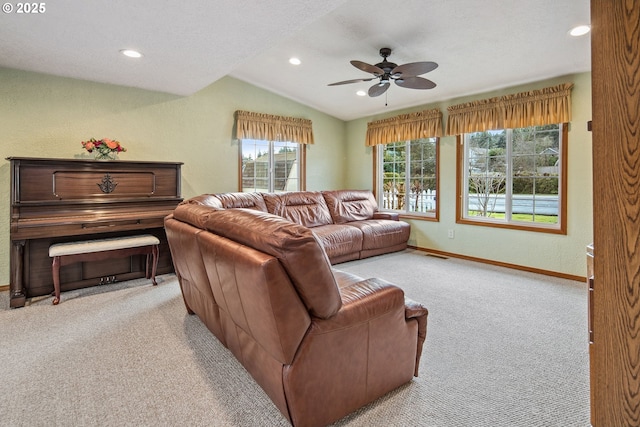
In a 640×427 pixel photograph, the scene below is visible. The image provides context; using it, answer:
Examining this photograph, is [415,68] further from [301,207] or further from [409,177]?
[409,177]

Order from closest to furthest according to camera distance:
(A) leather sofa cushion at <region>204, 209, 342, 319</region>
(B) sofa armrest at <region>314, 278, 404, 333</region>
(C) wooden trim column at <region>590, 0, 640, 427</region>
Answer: (C) wooden trim column at <region>590, 0, 640, 427</region> → (A) leather sofa cushion at <region>204, 209, 342, 319</region> → (B) sofa armrest at <region>314, 278, 404, 333</region>

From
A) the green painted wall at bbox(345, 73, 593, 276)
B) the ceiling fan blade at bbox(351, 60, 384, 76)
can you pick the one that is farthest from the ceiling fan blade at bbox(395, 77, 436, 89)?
the green painted wall at bbox(345, 73, 593, 276)

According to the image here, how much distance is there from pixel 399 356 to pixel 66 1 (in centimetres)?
313

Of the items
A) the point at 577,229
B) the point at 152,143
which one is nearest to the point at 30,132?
the point at 152,143

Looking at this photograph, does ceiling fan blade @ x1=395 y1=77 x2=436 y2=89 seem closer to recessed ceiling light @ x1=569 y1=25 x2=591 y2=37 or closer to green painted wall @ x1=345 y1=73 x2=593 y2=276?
recessed ceiling light @ x1=569 y1=25 x2=591 y2=37

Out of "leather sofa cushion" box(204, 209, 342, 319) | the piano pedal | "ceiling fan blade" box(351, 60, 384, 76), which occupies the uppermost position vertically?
"ceiling fan blade" box(351, 60, 384, 76)

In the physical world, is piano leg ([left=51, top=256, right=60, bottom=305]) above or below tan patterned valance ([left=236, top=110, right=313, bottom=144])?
below

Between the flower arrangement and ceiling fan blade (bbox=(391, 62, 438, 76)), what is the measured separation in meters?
3.19

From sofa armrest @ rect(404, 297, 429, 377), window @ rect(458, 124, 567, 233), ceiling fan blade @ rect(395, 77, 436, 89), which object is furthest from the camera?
window @ rect(458, 124, 567, 233)

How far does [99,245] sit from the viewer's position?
321 centimetres

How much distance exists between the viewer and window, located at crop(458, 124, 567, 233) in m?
4.07

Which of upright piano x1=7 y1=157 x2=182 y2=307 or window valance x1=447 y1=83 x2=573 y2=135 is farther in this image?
window valance x1=447 y1=83 x2=573 y2=135

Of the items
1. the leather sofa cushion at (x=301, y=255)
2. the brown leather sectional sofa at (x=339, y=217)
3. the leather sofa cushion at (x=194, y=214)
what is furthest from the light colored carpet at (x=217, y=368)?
the brown leather sectional sofa at (x=339, y=217)

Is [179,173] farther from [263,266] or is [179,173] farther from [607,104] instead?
[607,104]
